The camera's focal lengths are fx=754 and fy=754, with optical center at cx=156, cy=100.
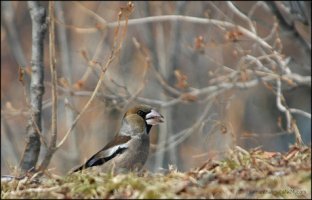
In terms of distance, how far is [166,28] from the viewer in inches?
735

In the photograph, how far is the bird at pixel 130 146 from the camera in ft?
17.2

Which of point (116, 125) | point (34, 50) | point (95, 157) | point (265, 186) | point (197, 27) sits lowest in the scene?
point (265, 186)

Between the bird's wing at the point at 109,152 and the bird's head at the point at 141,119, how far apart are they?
207 millimetres

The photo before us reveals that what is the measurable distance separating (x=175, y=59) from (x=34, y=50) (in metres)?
6.35

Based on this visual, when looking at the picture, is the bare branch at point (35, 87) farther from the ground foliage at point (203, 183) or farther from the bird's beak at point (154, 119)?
the ground foliage at point (203, 183)

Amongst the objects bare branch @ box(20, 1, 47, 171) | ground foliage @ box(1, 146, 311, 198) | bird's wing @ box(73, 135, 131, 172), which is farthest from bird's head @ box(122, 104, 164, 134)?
ground foliage @ box(1, 146, 311, 198)

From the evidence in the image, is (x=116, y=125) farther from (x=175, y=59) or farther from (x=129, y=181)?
(x=129, y=181)

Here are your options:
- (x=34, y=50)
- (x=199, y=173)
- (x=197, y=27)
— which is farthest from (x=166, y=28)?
(x=199, y=173)

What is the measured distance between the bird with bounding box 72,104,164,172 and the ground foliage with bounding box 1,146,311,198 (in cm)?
160

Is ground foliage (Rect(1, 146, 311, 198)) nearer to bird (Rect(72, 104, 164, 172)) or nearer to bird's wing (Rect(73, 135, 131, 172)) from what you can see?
bird (Rect(72, 104, 164, 172))

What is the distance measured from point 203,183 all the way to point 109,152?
2348mm

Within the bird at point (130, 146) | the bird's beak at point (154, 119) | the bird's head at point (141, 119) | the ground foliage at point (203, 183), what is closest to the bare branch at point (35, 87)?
the bird at point (130, 146)

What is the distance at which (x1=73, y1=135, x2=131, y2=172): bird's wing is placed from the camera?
5.22 m

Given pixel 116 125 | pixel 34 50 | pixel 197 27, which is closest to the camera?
pixel 34 50
